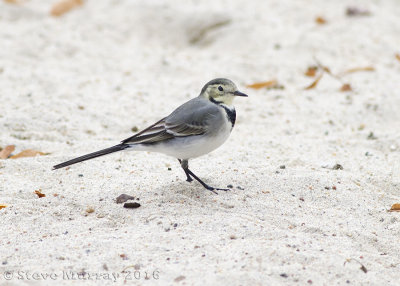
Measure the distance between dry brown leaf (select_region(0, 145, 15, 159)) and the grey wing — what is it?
1446 millimetres

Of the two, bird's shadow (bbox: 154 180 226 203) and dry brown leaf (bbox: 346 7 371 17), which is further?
dry brown leaf (bbox: 346 7 371 17)

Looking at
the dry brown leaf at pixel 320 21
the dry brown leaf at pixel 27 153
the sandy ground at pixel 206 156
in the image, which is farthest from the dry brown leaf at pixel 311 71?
the dry brown leaf at pixel 27 153

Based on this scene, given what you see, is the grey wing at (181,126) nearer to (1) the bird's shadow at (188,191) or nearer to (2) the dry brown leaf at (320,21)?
(1) the bird's shadow at (188,191)

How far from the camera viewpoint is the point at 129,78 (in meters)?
7.64

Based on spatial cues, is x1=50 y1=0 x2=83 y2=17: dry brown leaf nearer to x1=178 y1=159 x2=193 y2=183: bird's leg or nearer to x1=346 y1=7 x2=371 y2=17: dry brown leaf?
x1=346 y1=7 x2=371 y2=17: dry brown leaf

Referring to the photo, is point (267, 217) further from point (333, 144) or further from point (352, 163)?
point (333, 144)

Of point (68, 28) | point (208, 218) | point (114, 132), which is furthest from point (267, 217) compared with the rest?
point (68, 28)

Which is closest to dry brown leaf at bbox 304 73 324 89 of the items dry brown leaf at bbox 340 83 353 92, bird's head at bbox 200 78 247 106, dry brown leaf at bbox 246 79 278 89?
dry brown leaf at bbox 340 83 353 92

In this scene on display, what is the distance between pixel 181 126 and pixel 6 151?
6.22 feet

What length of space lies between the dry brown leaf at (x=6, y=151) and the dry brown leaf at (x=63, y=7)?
4.16 m

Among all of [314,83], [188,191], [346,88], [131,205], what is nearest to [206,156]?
[188,191]

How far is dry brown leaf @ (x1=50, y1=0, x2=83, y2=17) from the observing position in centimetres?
919

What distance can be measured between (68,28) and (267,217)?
563 cm

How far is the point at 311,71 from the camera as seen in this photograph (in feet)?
25.8
